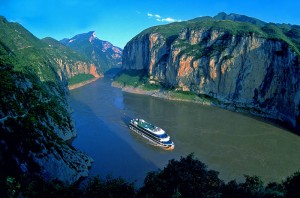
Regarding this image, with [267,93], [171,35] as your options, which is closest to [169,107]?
[267,93]

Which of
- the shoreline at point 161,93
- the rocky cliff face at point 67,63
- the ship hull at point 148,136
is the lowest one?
the shoreline at point 161,93

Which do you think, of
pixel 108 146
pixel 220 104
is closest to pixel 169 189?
pixel 108 146

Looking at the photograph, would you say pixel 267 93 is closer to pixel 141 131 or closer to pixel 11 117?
pixel 141 131

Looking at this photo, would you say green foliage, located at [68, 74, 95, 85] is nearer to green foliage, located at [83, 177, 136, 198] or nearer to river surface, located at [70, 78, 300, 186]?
river surface, located at [70, 78, 300, 186]

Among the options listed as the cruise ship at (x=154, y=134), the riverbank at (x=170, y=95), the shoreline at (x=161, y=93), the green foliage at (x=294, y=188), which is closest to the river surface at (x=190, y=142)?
the cruise ship at (x=154, y=134)

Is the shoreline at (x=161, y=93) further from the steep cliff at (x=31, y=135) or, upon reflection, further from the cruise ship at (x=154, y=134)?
the steep cliff at (x=31, y=135)

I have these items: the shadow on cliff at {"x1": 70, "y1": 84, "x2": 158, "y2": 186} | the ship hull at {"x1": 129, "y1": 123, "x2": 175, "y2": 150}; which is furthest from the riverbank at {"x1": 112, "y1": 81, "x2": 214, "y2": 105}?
the ship hull at {"x1": 129, "y1": 123, "x2": 175, "y2": 150}
